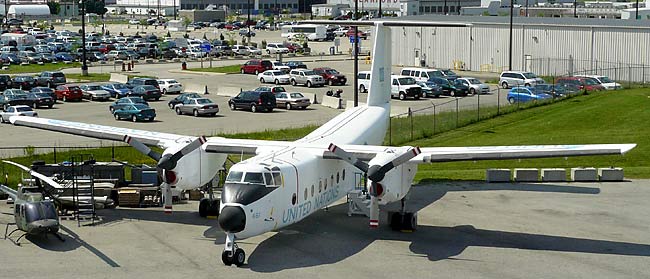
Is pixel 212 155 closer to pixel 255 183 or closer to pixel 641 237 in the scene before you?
pixel 255 183

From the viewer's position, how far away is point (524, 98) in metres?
73.2

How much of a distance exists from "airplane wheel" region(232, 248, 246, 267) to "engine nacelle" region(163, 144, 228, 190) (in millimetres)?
5765

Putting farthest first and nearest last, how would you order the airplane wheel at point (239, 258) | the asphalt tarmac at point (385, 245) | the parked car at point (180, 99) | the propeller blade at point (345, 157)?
1. the parked car at point (180, 99)
2. the propeller blade at point (345, 157)
3. the airplane wheel at point (239, 258)
4. the asphalt tarmac at point (385, 245)

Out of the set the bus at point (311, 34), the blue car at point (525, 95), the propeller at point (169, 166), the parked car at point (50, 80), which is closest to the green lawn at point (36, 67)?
the parked car at point (50, 80)

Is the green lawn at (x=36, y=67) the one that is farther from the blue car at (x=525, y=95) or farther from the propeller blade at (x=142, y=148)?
the propeller blade at (x=142, y=148)

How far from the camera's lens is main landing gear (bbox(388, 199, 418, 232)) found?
33.6 meters

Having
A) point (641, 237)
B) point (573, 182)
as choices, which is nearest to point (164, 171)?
point (641, 237)

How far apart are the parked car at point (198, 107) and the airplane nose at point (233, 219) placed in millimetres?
41187

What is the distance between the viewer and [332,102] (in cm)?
7519

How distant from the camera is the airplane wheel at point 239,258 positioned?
28.8 metres

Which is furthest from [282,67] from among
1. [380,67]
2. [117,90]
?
[380,67]

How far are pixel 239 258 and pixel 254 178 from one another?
2551 millimetres

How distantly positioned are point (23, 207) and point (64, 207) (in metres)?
4.14

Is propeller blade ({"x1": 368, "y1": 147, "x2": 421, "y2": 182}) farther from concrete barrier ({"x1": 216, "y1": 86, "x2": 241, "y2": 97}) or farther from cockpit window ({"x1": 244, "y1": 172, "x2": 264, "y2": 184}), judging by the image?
concrete barrier ({"x1": 216, "y1": 86, "x2": 241, "y2": 97})
